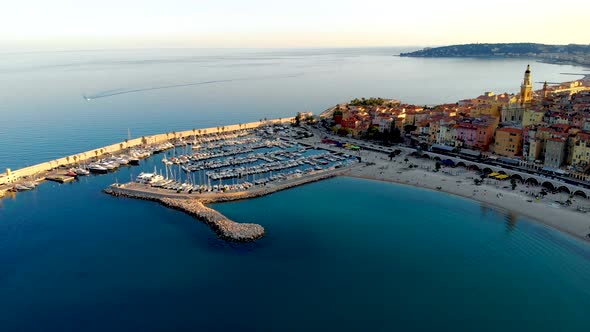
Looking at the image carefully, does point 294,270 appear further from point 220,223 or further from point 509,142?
point 509,142

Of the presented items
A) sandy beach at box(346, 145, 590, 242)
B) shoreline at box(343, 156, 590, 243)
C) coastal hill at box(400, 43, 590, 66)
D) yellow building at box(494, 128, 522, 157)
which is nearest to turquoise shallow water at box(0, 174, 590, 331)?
shoreline at box(343, 156, 590, 243)

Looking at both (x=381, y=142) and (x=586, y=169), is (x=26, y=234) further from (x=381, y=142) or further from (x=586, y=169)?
(x=586, y=169)

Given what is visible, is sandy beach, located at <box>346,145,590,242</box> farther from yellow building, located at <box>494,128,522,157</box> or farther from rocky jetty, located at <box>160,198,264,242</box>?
rocky jetty, located at <box>160,198,264,242</box>

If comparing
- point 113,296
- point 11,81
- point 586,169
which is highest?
point 11,81

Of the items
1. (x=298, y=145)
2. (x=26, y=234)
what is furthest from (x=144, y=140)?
(x=26, y=234)

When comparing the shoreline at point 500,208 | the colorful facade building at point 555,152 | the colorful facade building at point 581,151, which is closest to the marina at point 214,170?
the shoreline at point 500,208

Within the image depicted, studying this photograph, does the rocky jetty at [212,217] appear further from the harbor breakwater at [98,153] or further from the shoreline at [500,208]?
the shoreline at [500,208]

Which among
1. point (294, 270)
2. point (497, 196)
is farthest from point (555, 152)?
point (294, 270)
